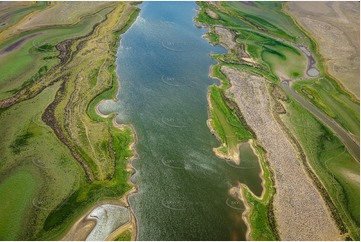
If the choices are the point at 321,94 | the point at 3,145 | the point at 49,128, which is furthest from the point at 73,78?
the point at 321,94

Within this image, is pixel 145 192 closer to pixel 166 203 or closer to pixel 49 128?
pixel 166 203

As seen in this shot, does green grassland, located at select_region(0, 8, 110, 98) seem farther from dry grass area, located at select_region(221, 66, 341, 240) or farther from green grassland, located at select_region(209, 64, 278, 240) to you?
dry grass area, located at select_region(221, 66, 341, 240)

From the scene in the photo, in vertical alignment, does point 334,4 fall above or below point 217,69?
above

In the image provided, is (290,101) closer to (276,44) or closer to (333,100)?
(333,100)

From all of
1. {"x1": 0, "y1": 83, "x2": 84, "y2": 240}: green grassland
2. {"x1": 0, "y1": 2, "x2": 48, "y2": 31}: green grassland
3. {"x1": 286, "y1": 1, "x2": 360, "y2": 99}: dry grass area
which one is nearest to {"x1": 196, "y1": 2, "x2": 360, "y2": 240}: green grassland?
{"x1": 286, "y1": 1, "x2": 360, "y2": 99}: dry grass area

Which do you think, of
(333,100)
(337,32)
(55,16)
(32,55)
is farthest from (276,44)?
(32,55)
